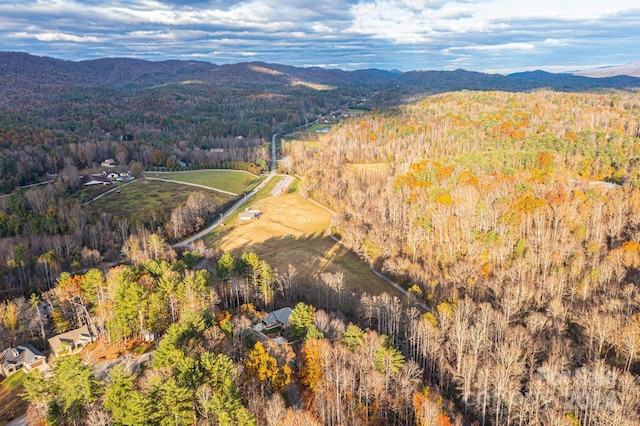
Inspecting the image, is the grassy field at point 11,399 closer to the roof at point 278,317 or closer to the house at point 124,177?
the roof at point 278,317

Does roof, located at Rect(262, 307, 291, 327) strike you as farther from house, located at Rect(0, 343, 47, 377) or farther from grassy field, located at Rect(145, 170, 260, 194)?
grassy field, located at Rect(145, 170, 260, 194)

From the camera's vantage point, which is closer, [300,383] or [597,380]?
[597,380]

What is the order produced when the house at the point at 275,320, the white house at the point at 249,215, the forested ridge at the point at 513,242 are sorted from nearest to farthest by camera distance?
the forested ridge at the point at 513,242, the house at the point at 275,320, the white house at the point at 249,215

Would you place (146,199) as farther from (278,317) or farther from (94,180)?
(278,317)

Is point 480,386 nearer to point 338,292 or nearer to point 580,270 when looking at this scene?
point 338,292

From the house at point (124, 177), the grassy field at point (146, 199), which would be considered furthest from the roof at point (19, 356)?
the house at point (124, 177)

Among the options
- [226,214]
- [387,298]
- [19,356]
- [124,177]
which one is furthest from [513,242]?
[124,177]

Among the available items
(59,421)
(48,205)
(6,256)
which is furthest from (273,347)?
(48,205)
